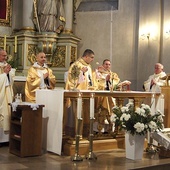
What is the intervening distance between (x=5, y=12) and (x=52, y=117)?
4.83 meters

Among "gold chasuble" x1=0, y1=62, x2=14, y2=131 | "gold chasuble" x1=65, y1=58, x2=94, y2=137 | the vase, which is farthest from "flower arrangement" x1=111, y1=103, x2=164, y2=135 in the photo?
"gold chasuble" x1=0, y1=62, x2=14, y2=131

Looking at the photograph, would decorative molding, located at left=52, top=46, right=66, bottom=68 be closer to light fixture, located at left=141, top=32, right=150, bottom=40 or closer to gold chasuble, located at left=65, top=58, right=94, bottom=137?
light fixture, located at left=141, top=32, right=150, bottom=40

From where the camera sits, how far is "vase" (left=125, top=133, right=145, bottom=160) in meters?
5.66

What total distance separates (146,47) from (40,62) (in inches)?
164

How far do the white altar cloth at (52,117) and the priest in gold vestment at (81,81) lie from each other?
1.35 ft

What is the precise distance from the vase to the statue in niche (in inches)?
188

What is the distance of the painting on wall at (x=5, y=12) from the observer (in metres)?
10.0

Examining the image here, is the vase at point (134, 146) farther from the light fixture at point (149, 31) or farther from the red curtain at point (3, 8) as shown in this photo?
the red curtain at point (3, 8)

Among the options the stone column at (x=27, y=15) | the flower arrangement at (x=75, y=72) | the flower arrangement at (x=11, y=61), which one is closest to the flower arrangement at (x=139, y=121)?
the flower arrangement at (x=75, y=72)

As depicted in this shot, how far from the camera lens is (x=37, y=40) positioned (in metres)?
9.71

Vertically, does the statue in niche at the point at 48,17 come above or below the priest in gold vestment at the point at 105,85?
above

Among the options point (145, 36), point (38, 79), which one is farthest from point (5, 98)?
point (145, 36)

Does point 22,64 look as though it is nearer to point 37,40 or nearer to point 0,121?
point 37,40

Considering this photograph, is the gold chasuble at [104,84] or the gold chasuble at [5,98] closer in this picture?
the gold chasuble at [5,98]
